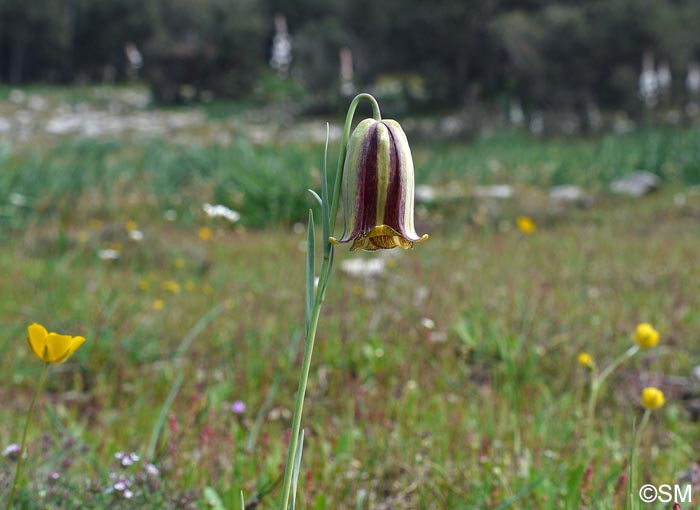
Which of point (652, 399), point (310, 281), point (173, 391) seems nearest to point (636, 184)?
point (652, 399)

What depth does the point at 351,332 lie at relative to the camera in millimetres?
2611

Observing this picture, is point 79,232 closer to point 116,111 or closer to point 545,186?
point 545,186

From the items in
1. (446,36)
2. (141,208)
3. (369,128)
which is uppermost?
(446,36)

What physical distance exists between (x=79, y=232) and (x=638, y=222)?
3.68 meters

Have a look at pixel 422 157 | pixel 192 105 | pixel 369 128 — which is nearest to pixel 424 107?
pixel 192 105

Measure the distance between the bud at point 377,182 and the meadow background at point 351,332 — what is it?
0.50 metres

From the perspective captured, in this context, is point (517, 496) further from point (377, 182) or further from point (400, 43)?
point (400, 43)

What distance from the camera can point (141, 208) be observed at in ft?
17.1

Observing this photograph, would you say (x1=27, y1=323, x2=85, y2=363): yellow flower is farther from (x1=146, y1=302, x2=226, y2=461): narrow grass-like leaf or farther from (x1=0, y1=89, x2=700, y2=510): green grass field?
(x1=146, y1=302, x2=226, y2=461): narrow grass-like leaf

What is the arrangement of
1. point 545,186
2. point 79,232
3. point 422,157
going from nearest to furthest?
point 79,232, point 545,186, point 422,157

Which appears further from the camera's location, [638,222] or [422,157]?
[422,157]

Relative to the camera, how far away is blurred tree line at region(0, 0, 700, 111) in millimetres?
12914

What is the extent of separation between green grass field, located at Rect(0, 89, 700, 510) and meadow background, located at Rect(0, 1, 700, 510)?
0.01 meters

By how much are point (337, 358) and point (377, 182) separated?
1.59m
